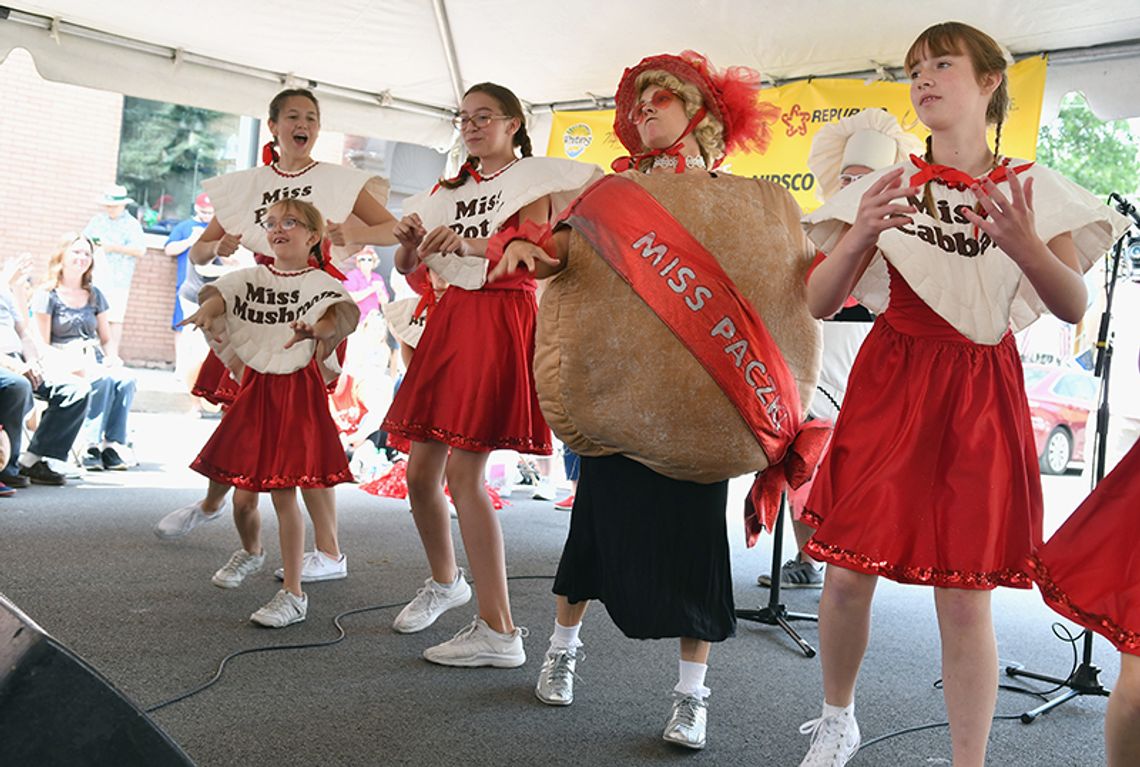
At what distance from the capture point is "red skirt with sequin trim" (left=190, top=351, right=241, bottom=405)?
14.0ft

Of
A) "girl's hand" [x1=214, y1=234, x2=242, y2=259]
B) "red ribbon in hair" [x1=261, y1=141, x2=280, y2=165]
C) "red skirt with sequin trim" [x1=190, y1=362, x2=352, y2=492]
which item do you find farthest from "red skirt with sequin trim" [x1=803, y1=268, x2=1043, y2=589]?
"red ribbon in hair" [x1=261, y1=141, x2=280, y2=165]

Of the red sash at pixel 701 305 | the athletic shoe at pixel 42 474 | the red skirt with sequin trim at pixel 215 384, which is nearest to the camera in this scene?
the red sash at pixel 701 305

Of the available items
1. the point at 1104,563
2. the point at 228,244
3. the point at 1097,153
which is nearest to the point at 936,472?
the point at 1104,563

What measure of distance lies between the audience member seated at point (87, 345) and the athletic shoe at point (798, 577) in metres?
4.36

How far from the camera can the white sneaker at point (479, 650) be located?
304 centimetres

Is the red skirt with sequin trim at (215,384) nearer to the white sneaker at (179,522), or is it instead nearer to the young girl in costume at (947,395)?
the white sneaker at (179,522)

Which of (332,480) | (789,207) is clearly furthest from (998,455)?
(332,480)

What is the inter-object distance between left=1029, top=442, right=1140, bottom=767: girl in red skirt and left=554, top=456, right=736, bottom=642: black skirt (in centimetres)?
90

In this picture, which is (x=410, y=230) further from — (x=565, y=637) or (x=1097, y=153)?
(x=1097, y=153)

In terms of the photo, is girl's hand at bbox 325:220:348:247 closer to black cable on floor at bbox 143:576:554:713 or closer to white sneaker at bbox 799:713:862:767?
black cable on floor at bbox 143:576:554:713

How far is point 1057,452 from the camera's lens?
Answer: 474 inches

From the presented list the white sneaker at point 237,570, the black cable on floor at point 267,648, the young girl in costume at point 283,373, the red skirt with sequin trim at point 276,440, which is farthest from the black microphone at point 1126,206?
the white sneaker at point 237,570

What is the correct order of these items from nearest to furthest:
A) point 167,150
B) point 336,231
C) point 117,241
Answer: point 336,231, point 117,241, point 167,150

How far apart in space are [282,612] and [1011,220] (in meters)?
2.53
